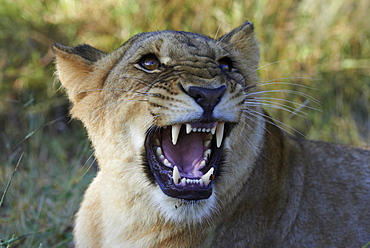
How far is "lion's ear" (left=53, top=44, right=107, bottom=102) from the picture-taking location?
3229 mm

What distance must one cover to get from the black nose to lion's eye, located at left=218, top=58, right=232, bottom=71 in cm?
60

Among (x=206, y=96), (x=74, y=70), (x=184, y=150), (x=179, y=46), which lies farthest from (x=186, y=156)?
(x=74, y=70)

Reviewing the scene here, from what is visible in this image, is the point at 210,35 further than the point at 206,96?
Yes

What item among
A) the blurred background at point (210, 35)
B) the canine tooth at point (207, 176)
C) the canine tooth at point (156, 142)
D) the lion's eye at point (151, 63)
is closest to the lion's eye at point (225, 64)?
the lion's eye at point (151, 63)

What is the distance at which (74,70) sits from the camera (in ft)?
10.7

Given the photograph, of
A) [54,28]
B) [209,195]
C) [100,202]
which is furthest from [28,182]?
[209,195]

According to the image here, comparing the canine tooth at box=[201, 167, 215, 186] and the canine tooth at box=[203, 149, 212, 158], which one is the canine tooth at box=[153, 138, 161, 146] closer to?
the canine tooth at box=[203, 149, 212, 158]

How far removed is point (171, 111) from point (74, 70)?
94 cm

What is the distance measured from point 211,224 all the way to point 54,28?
168 inches

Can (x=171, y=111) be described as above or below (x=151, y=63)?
below

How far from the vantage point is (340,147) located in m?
3.78

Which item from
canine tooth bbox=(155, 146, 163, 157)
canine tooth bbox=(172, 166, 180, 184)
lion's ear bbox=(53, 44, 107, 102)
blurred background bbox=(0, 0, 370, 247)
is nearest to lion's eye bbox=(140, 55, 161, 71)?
lion's ear bbox=(53, 44, 107, 102)

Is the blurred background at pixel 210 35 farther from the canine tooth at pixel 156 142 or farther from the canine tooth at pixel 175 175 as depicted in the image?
the canine tooth at pixel 175 175

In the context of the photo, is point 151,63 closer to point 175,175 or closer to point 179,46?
point 179,46
